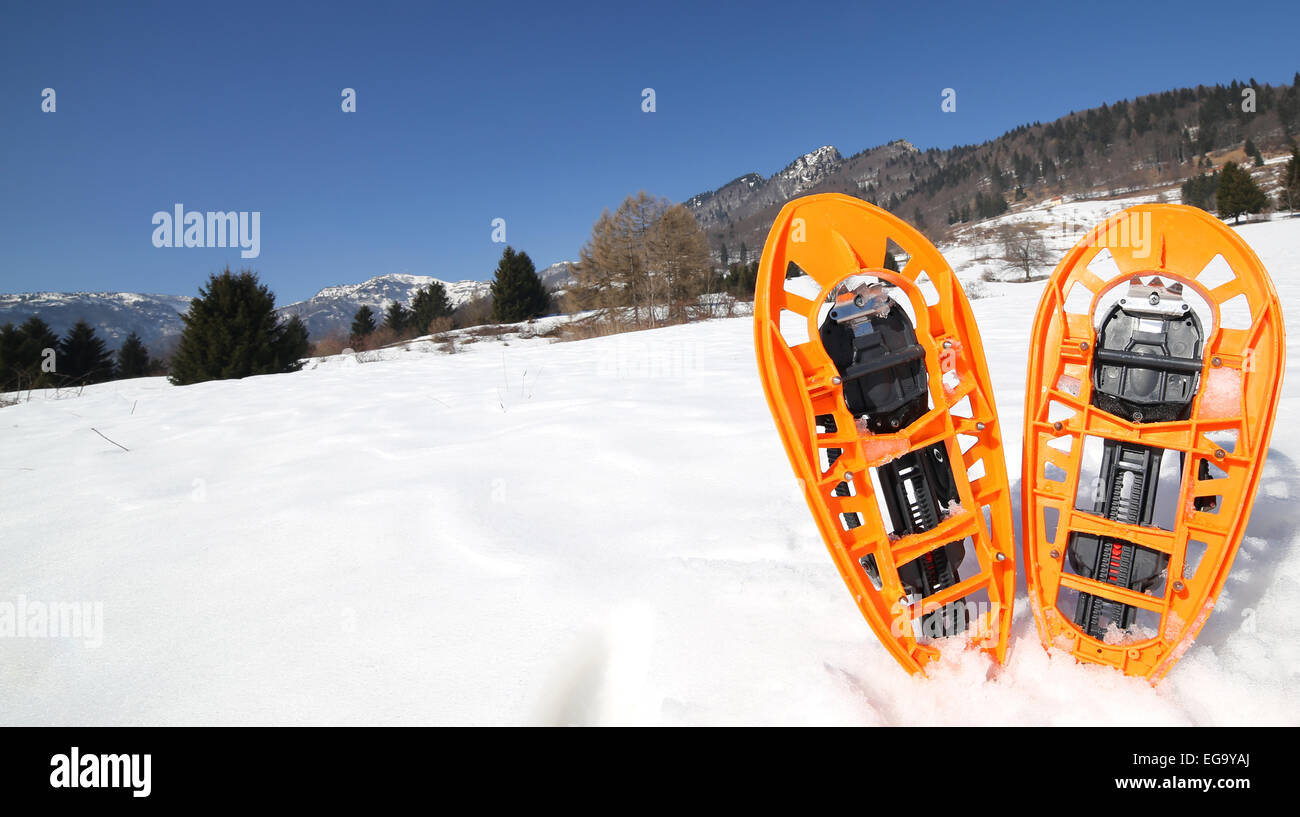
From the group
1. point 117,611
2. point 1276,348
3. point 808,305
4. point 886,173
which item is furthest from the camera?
point 886,173

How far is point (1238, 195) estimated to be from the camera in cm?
4319

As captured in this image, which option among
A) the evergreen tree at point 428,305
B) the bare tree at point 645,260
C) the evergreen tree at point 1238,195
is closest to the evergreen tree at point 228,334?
the bare tree at point 645,260

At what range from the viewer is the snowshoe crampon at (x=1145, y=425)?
4.66 feet

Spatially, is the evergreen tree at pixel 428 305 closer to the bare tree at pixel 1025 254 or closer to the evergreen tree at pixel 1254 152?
the bare tree at pixel 1025 254

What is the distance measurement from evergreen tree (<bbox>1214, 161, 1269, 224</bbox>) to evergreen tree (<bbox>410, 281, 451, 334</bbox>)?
61571 mm

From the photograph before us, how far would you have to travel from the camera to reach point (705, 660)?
149 centimetres

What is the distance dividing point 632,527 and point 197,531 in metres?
1.79

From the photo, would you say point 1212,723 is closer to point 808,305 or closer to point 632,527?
point 808,305

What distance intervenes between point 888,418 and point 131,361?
49.9 meters

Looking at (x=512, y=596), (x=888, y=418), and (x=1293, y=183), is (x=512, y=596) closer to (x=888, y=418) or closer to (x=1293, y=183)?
(x=888, y=418)

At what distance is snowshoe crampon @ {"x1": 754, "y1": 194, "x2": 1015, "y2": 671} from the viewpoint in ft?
4.90

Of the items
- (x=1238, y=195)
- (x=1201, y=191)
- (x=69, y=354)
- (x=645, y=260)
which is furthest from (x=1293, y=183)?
(x=69, y=354)
